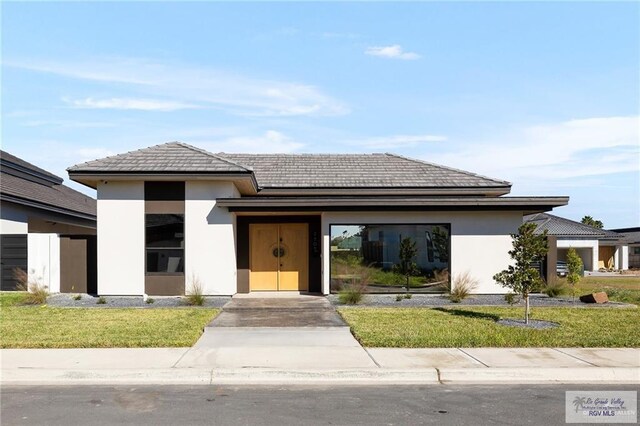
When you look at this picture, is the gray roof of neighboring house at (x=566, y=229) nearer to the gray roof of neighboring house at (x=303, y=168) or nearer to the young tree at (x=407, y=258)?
the gray roof of neighboring house at (x=303, y=168)

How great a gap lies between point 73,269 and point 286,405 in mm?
14901

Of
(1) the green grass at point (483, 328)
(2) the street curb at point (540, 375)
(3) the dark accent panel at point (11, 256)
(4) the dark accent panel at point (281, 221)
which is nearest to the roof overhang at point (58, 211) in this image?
(3) the dark accent panel at point (11, 256)

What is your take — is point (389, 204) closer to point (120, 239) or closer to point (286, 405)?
point (120, 239)

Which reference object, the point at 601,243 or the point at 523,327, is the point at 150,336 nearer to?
the point at 523,327

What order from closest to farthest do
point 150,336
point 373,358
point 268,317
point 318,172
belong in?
point 373,358 → point 150,336 → point 268,317 → point 318,172

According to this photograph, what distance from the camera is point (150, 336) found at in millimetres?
11133

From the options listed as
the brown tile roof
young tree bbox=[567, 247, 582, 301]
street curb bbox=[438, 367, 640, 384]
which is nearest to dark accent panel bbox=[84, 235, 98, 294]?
the brown tile roof

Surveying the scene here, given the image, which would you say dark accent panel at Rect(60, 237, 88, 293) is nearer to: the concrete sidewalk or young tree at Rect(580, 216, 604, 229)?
the concrete sidewalk

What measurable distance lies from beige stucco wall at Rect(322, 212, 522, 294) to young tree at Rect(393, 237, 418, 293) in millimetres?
741

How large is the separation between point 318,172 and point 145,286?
881 centimetres

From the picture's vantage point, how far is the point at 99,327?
12.3 metres

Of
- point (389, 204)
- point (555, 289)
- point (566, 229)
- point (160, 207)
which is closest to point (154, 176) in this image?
point (160, 207)

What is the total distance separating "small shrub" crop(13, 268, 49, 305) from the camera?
16.5 meters

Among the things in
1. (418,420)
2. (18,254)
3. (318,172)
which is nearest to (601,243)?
(318,172)
